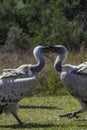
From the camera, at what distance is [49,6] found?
4538 cm

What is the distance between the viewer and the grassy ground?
10145mm

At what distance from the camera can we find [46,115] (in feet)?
39.2

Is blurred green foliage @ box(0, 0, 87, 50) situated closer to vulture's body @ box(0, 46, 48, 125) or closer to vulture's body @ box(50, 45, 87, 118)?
vulture's body @ box(50, 45, 87, 118)

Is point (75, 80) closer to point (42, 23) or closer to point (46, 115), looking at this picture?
point (46, 115)

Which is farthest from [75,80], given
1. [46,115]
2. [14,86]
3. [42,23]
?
[42,23]

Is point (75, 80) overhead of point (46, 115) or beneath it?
overhead

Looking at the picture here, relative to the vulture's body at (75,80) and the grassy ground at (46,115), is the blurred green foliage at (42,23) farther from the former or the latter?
the vulture's body at (75,80)

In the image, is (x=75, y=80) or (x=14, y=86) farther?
(x=75, y=80)

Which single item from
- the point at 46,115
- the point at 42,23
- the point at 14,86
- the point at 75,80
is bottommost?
the point at 42,23

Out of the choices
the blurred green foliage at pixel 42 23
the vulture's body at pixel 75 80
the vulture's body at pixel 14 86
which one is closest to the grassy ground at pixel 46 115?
the vulture's body at pixel 14 86

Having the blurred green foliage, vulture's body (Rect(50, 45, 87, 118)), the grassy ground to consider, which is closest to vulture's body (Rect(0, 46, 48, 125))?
the grassy ground

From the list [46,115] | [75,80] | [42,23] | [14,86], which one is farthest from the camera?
[42,23]

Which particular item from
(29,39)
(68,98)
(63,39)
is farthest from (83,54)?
(29,39)

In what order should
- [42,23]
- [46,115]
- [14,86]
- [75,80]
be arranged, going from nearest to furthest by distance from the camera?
[14,86], [75,80], [46,115], [42,23]
